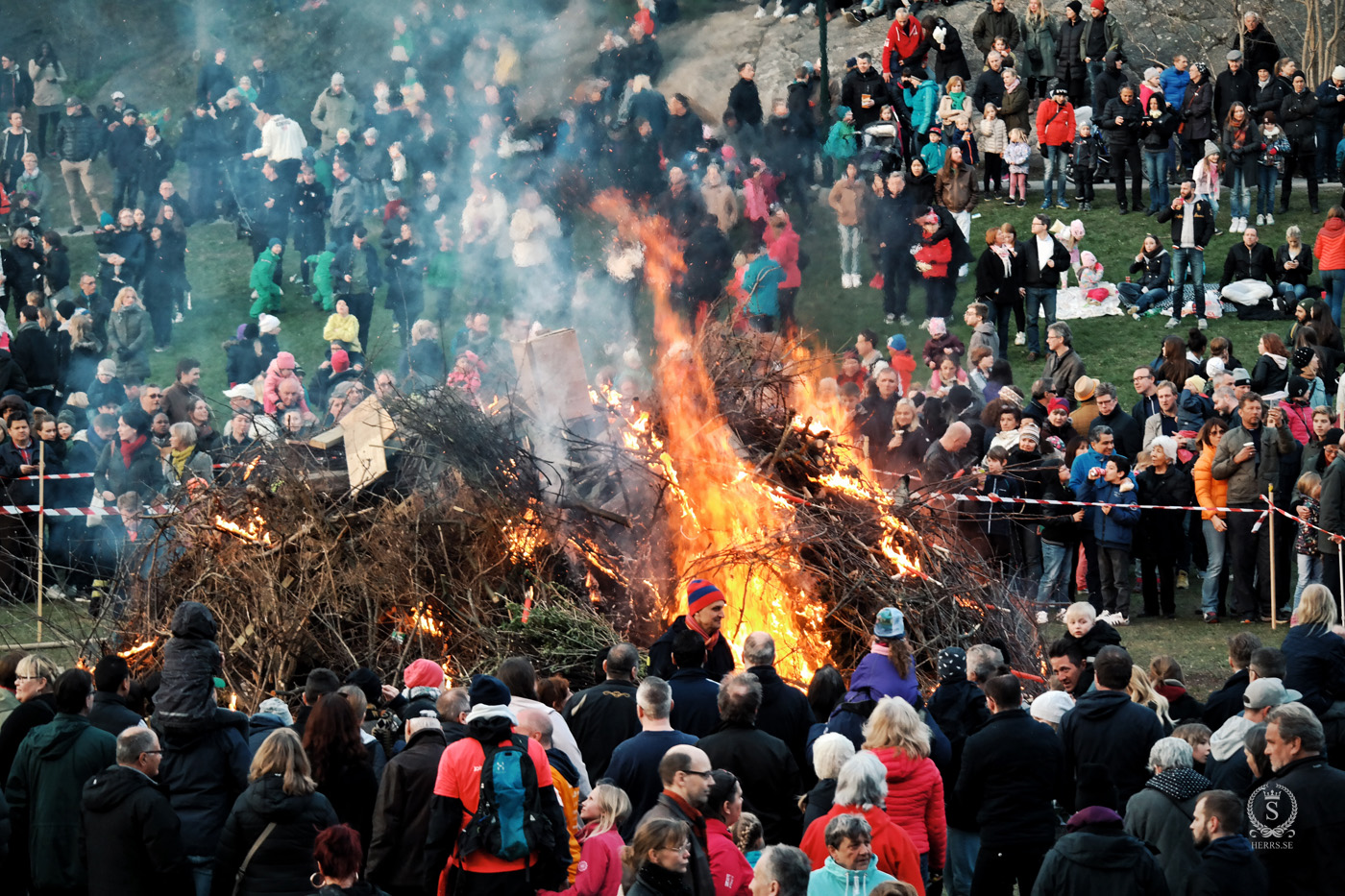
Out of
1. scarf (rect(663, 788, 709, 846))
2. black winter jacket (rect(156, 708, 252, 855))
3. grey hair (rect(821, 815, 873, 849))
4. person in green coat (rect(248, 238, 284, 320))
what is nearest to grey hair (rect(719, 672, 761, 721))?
scarf (rect(663, 788, 709, 846))

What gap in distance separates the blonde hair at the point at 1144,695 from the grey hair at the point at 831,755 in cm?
214

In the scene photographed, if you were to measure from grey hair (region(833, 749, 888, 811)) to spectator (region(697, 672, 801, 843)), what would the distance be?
1018mm

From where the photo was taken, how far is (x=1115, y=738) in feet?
27.4

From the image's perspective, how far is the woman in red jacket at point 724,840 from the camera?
264 inches

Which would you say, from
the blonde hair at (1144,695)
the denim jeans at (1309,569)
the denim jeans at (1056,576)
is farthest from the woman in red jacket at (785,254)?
the blonde hair at (1144,695)

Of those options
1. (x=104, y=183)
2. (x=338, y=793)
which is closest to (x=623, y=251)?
(x=104, y=183)

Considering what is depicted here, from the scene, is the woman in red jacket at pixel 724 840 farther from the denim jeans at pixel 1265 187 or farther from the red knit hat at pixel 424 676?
the denim jeans at pixel 1265 187

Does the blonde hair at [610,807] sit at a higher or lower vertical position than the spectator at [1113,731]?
A: higher

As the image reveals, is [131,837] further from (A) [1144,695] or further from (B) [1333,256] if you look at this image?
(B) [1333,256]

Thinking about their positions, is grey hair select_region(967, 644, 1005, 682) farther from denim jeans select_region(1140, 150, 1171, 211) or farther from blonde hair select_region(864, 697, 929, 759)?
denim jeans select_region(1140, 150, 1171, 211)

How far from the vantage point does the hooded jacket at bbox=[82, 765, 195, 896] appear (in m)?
7.68

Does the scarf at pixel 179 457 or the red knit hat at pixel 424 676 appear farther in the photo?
the scarf at pixel 179 457

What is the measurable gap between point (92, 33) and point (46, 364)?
50.5ft

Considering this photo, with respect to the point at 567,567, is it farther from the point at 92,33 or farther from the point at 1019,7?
the point at 92,33
